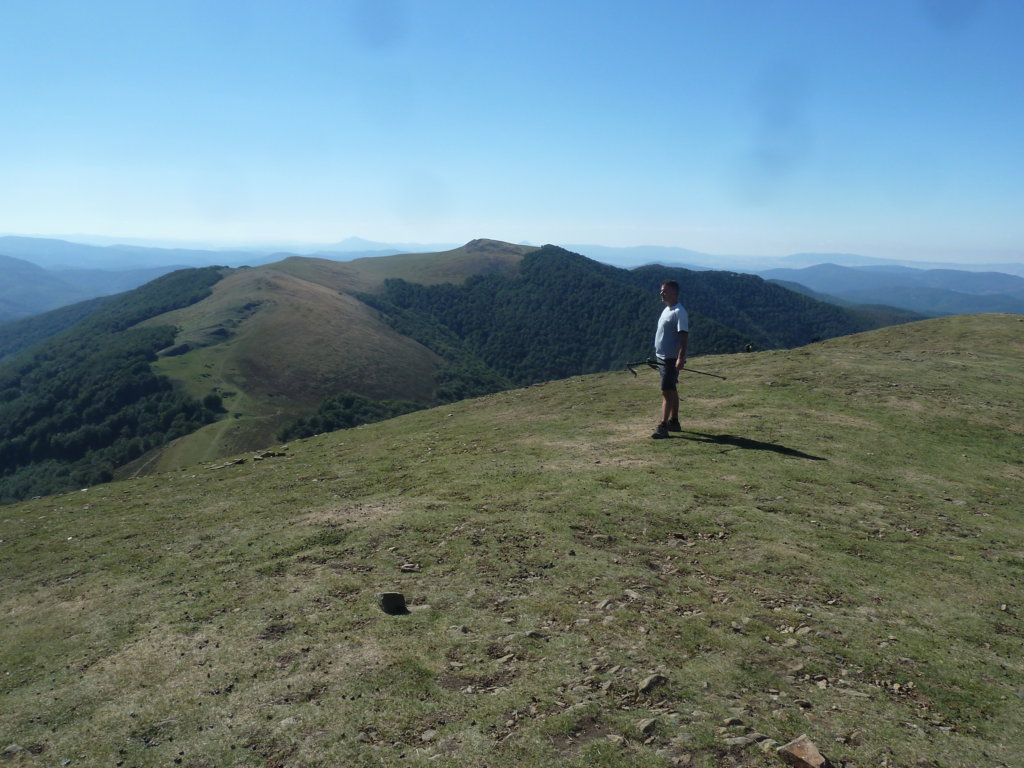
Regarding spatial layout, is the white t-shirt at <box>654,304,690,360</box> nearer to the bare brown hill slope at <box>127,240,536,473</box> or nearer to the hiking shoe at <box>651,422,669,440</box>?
the hiking shoe at <box>651,422,669,440</box>

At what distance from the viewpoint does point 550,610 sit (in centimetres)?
739

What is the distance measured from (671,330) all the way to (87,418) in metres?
150

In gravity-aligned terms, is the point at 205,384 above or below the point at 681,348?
below

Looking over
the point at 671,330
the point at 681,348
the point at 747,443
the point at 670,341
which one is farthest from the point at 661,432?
the point at 671,330

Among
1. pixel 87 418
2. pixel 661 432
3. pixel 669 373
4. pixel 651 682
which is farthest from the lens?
pixel 87 418

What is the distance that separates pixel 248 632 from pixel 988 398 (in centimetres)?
2201

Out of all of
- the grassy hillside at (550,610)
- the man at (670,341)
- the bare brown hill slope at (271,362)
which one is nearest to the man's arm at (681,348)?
the man at (670,341)

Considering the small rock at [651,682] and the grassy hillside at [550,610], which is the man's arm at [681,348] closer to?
the grassy hillside at [550,610]

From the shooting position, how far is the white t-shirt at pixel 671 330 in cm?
1461

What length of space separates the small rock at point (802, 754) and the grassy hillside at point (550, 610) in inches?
6.7

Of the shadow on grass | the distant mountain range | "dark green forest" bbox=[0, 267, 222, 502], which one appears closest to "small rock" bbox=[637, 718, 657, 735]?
the shadow on grass

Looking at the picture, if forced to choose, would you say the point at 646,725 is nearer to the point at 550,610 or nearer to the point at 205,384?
the point at 550,610

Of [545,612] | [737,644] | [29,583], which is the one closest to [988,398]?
[737,644]

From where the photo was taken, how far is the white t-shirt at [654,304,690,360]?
14609 mm
